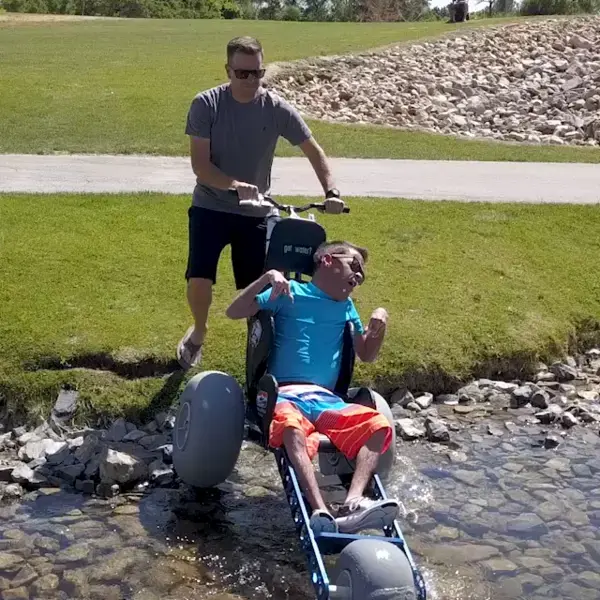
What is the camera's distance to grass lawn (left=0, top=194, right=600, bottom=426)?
23.1 ft

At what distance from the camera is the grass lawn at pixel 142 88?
16.0m

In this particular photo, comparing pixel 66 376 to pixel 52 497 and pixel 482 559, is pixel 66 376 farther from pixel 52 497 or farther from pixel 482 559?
pixel 482 559

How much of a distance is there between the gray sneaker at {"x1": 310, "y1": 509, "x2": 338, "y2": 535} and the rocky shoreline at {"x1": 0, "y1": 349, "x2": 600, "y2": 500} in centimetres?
166

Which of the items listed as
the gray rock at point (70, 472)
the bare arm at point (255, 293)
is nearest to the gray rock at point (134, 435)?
the gray rock at point (70, 472)

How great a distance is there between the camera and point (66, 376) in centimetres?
684

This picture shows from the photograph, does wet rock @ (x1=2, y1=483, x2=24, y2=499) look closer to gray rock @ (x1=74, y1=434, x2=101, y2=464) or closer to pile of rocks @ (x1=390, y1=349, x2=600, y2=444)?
gray rock @ (x1=74, y1=434, x2=101, y2=464)

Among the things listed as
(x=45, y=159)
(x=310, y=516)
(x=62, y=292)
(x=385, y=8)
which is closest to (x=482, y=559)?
(x=310, y=516)

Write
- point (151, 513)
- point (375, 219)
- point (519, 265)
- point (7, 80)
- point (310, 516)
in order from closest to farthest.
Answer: point (310, 516)
point (151, 513)
point (519, 265)
point (375, 219)
point (7, 80)

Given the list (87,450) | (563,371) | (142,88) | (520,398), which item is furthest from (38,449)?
(142,88)

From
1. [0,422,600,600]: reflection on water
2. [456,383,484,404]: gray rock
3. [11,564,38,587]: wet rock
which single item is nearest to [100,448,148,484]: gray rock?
[0,422,600,600]: reflection on water

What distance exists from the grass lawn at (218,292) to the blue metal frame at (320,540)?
7.10 feet

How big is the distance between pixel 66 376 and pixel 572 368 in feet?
12.9

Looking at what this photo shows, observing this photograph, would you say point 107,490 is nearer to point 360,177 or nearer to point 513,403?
point 513,403

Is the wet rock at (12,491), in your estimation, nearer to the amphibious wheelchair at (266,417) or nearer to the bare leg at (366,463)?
the amphibious wheelchair at (266,417)
